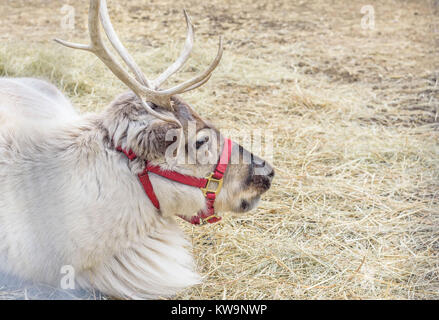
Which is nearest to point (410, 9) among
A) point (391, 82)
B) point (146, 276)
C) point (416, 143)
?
point (391, 82)

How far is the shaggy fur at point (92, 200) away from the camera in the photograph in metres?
2.41

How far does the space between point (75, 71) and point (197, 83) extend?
11.3ft

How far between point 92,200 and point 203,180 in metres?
0.60

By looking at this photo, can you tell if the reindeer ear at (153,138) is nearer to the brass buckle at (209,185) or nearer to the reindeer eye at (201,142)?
the reindeer eye at (201,142)

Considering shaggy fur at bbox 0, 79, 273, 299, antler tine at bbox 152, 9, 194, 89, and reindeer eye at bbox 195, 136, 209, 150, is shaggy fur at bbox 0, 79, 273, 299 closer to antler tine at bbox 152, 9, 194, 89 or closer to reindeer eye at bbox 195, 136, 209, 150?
reindeer eye at bbox 195, 136, 209, 150

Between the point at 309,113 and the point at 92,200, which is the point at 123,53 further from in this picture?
the point at 309,113

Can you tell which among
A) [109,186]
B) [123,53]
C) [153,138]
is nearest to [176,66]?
[123,53]

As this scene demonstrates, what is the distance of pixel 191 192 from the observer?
2.61 m

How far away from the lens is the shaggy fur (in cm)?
241

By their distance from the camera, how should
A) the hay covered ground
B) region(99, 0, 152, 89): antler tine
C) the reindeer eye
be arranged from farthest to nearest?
the hay covered ground, region(99, 0, 152, 89): antler tine, the reindeer eye

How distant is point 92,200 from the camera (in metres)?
2.41

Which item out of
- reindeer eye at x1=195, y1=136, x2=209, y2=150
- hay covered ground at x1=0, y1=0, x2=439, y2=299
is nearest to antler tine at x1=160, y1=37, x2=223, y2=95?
reindeer eye at x1=195, y1=136, x2=209, y2=150

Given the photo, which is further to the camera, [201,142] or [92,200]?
[201,142]
